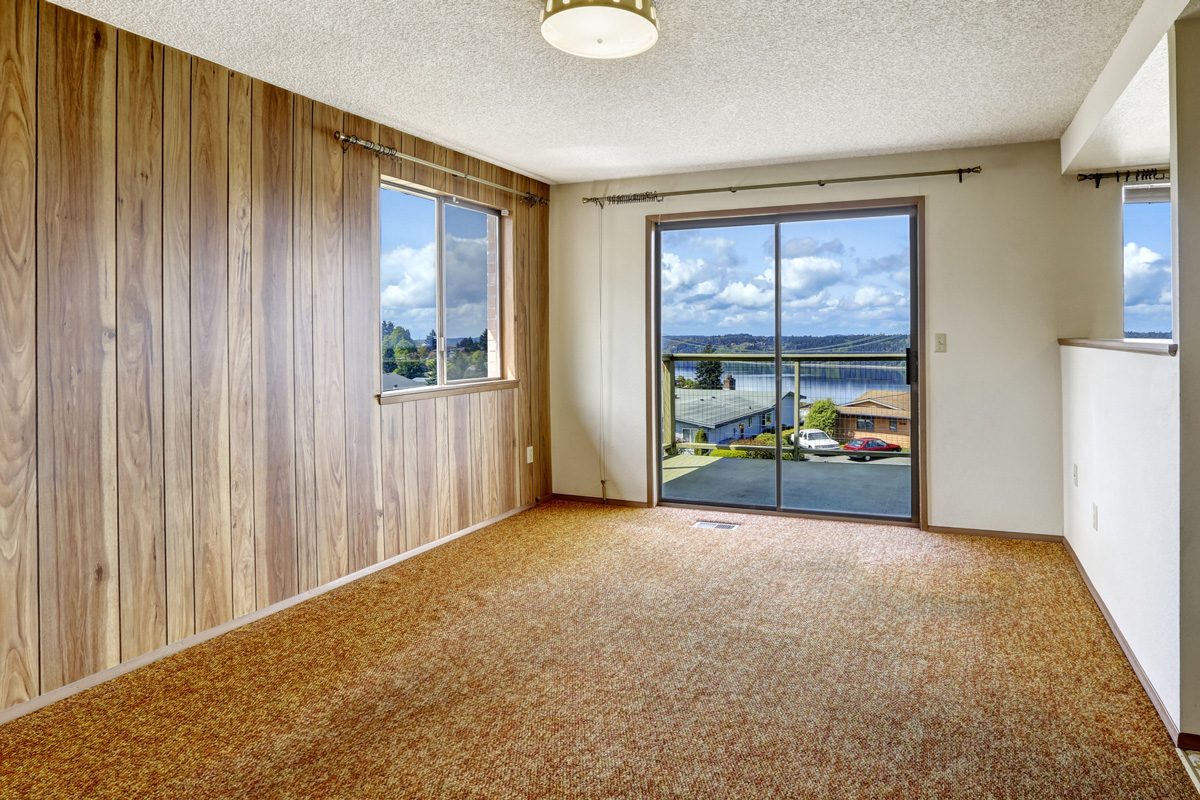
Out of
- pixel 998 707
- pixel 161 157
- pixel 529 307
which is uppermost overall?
pixel 161 157

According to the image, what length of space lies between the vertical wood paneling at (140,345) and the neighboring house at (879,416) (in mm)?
3831

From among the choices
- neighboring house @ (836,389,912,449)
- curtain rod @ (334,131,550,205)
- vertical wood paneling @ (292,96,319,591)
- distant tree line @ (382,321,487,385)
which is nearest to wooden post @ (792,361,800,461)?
neighboring house @ (836,389,912,449)

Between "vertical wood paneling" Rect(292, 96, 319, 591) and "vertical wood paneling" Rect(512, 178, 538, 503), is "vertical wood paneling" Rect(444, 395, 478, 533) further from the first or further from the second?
"vertical wood paneling" Rect(292, 96, 319, 591)

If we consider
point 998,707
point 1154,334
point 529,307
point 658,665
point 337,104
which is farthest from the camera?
point 529,307

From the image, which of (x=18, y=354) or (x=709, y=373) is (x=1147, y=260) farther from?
(x=18, y=354)

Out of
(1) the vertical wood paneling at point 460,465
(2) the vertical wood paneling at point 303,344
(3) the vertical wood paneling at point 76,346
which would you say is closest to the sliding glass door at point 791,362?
(1) the vertical wood paneling at point 460,465

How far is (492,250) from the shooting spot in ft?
15.8

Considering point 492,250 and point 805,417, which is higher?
point 492,250

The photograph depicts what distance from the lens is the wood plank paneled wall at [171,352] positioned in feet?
7.64

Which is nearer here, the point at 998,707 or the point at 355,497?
the point at 998,707

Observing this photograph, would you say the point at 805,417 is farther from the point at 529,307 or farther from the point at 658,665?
the point at 658,665

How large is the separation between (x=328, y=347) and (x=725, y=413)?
270cm

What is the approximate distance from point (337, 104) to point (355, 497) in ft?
6.15

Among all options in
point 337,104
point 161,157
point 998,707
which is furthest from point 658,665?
point 337,104
